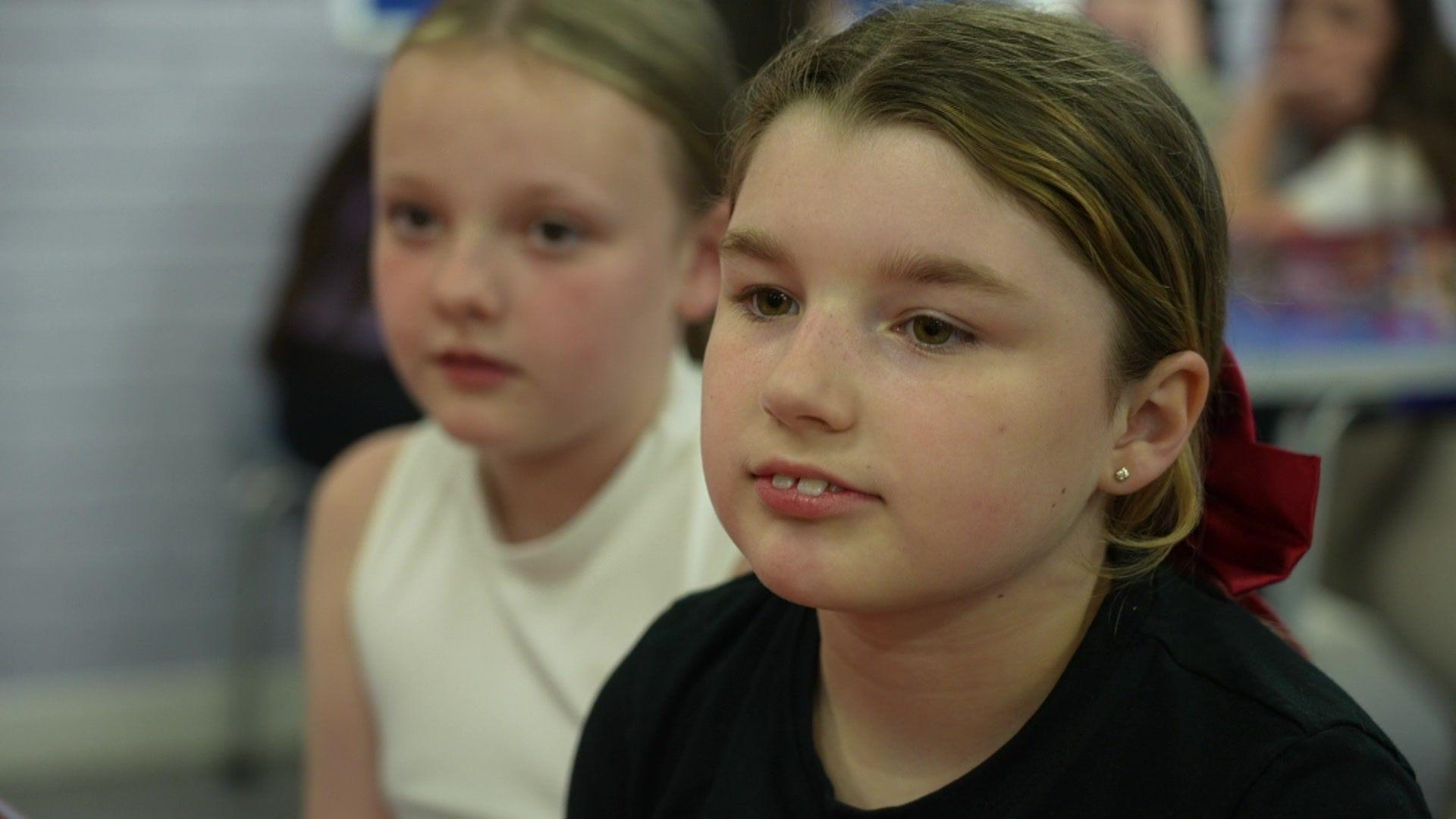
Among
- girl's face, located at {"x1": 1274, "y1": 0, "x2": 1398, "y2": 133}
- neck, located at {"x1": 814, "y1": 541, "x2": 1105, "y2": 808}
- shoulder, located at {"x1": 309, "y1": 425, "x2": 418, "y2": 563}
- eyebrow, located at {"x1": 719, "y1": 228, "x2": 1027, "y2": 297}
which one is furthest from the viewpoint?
girl's face, located at {"x1": 1274, "y1": 0, "x2": 1398, "y2": 133}

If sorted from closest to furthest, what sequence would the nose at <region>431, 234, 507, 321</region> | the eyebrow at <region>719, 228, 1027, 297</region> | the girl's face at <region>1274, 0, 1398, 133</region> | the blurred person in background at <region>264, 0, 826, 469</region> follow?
the eyebrow at <region>719, 228, 1027, 297</region> → the nose at <region>431, 234, 507, 321</region> → the blurred person in background at <region>264, 0, 826, 469</region> → the girl's face at <region>1274, 0, 1398, 133</region>

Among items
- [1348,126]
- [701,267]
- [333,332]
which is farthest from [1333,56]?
[701,267]

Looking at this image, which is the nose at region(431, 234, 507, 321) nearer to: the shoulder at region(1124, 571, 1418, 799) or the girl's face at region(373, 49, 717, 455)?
the girl's face at region(373, 49, 717, 455)

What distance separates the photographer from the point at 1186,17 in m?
3.07

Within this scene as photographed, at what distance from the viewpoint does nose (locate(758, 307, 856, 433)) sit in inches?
32.3

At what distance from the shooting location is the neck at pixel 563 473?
139 centimetres

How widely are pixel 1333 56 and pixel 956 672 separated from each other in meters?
2.51

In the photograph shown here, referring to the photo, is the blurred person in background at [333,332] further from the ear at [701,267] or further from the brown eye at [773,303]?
the brown eye at [773,303]

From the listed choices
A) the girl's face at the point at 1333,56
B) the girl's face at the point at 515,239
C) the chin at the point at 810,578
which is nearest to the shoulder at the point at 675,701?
the chin at the point at 810,578

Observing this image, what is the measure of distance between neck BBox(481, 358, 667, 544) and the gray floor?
178 cm

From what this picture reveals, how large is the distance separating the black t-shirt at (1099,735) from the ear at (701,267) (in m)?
0.40

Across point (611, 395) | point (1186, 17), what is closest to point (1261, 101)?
point (1186, 17)

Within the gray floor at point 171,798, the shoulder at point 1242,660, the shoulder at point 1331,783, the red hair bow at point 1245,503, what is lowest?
the gray floor at point 171,798

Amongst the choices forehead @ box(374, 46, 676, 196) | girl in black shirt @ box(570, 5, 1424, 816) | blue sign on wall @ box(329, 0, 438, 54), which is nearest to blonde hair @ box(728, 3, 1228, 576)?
girl in black shirt @ box(570, 5, 1424, 816)
